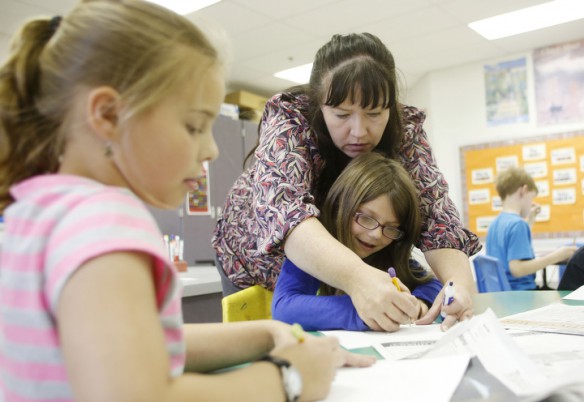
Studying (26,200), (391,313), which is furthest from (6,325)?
(391,313)

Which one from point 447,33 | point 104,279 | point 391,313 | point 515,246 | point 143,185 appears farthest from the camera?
point 447,33

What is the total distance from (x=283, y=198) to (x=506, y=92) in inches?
162

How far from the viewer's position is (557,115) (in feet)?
14.2

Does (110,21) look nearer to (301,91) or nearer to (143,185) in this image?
(143,185)

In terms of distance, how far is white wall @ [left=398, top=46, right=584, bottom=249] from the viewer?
472cm

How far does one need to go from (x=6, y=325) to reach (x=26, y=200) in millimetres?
95

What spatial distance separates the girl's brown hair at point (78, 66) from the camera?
1.39 feet

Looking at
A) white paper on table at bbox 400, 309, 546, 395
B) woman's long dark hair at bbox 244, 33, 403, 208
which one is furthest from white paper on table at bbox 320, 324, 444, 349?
woman's long dark hair at bbox 244, 33, 403, 208

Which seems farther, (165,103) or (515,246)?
(515,246)

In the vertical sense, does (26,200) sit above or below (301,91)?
below

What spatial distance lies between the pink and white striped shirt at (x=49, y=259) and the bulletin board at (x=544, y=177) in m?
4.45

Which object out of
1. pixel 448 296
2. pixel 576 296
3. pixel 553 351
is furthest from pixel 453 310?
pixel 576 296

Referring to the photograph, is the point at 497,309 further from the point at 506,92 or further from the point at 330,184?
the point at 506,92

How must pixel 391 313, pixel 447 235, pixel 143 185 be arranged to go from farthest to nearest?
pixel 447 235
pixel 391 313
pixel 143 185
